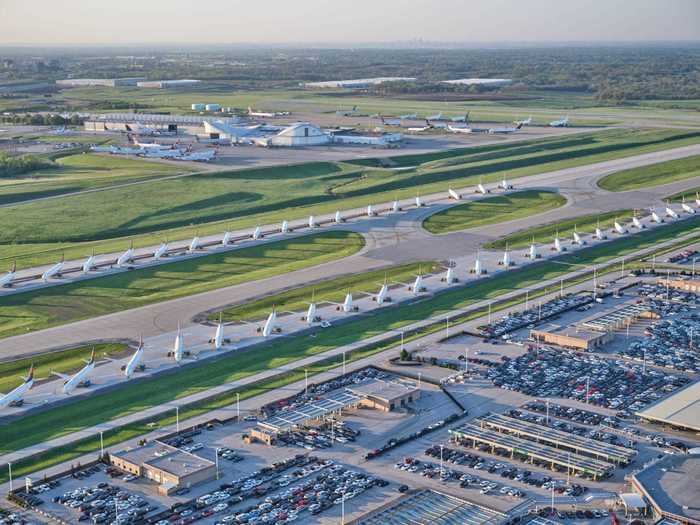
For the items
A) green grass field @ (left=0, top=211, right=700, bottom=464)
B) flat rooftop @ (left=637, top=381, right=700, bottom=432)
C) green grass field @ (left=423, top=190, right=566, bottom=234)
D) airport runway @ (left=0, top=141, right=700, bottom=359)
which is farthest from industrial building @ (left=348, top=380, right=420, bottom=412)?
green grass field @ (left=423, top=190, right=566, bottom=234)

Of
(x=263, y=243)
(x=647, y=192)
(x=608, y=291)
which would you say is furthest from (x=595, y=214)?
(x=263, y=243)

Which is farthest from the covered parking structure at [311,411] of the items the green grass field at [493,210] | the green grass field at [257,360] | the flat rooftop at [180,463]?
the green grass field at [493,210]

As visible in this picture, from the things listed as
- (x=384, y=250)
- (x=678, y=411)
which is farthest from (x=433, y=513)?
(x=384, y=250)

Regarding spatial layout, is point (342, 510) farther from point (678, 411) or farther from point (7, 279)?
point (7, 279)

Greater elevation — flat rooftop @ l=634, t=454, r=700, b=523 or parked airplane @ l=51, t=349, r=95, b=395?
parked airplane @ l=51, t=349, r=95, b=395

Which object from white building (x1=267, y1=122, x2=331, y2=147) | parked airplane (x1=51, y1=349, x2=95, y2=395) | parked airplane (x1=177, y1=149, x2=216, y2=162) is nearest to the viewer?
parked airplane (x1=51, y1=349, x2=95, y2=395)

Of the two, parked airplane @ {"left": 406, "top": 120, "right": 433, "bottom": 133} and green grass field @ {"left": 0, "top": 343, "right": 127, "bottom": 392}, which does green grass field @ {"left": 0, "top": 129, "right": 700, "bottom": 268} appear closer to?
green grass field @ {"left": 0, "top": 343, "right": 127, "bottom": 392}

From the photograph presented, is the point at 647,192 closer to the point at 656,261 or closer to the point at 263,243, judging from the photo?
the point at 656,261
